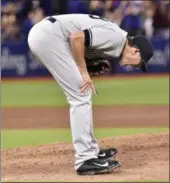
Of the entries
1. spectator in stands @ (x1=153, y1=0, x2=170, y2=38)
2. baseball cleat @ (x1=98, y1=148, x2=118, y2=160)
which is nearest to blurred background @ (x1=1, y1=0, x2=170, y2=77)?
spectator in stands @ (x1=153, y1=0, x2=170, y2=38)

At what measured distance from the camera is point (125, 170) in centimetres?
686

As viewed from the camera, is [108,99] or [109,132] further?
[108,99]

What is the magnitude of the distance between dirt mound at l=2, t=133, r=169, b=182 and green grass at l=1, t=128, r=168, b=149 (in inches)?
27.2

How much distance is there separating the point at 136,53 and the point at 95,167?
120 cm

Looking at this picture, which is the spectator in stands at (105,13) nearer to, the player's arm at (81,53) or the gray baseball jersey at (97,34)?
the gray baseball jersey at (97,34)

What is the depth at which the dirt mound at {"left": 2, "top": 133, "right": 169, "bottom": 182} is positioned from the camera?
21.4 ft

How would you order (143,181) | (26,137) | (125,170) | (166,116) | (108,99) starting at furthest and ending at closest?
1. (108,99)
2. (166,116)
3. (26,137)
4. (125,170)
5. (143,181)

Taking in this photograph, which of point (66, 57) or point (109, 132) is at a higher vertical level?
point (66, 57)

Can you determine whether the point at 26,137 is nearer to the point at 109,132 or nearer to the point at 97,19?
the point at 109,132

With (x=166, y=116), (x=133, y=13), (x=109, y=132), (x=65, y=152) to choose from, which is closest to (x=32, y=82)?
(x=133, y=13)

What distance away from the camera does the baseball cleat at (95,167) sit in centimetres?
653

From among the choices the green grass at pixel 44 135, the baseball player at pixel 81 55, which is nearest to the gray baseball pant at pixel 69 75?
the baseball player at pixel 81 55

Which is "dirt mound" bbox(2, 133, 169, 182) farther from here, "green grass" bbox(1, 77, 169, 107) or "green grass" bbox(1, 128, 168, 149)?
"green grass" bbox(1, 77, 169, 107)

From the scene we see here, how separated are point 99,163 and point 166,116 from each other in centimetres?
568
